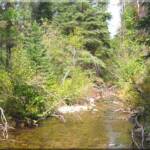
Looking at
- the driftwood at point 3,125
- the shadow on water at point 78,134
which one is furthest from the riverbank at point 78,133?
the driftwood at point 3,125

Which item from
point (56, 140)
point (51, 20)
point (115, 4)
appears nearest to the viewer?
point (56, 140)

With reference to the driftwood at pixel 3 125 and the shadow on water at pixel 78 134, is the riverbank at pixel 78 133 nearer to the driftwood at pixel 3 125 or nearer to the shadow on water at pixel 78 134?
the shadow on water at pixel 78 134

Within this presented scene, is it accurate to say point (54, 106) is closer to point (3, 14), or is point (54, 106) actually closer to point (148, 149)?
point (3, 14)

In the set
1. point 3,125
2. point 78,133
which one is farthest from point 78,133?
point 3,125

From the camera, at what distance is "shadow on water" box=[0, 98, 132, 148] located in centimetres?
1823

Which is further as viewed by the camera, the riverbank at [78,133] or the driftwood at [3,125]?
the driftwood at [3,125]

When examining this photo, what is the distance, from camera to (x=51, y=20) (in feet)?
147

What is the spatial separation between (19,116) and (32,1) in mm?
26227

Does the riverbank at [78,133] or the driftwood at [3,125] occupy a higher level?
the driftwood at [3,125]

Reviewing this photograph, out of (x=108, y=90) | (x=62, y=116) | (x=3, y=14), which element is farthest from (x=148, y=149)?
(x=108, y=90)

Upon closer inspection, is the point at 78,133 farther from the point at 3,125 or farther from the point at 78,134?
the point at 3,125

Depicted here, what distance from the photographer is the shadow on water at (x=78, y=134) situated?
1823cm

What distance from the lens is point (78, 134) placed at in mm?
20266

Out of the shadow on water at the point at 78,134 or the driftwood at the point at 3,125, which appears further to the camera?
the driftwood at the point at 3,125
